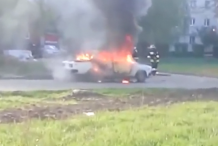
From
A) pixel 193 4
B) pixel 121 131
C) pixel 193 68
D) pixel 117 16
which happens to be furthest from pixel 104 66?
pixel 193 4

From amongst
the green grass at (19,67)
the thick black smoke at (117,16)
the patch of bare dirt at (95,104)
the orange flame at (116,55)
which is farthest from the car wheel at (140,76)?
the patch of bare dirt at (95,104)

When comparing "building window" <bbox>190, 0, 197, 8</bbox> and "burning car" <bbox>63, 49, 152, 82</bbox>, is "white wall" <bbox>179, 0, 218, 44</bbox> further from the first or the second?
"burning car" <bbox>63, 49, 152, 82</bbox>

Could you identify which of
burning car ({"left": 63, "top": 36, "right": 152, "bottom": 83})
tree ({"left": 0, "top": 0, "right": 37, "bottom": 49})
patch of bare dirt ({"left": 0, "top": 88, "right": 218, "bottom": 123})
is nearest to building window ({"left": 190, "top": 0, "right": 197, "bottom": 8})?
tree ({"left": 0, "top": 0, "right": 37, "bottom": 49})

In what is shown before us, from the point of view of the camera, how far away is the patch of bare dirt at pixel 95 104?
34.6 feet

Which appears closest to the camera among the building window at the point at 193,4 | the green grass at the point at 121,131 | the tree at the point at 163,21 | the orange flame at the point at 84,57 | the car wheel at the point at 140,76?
the green grass at the point at 121,131

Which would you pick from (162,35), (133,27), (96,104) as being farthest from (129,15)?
(162,35)

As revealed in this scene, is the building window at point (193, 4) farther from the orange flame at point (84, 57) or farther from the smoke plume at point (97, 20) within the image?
the orange flame at point (84, 57)

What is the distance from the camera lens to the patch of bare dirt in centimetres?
1055

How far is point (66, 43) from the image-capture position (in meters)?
25.3

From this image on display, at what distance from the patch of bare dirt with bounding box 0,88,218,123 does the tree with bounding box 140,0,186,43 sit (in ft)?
86.0

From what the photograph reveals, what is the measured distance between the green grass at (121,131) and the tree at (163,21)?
33086 millimetres

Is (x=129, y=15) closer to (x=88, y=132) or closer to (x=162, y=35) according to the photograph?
(x=88, y=132)

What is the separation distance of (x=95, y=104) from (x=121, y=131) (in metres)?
5.05

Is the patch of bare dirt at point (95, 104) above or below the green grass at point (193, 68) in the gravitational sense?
below
